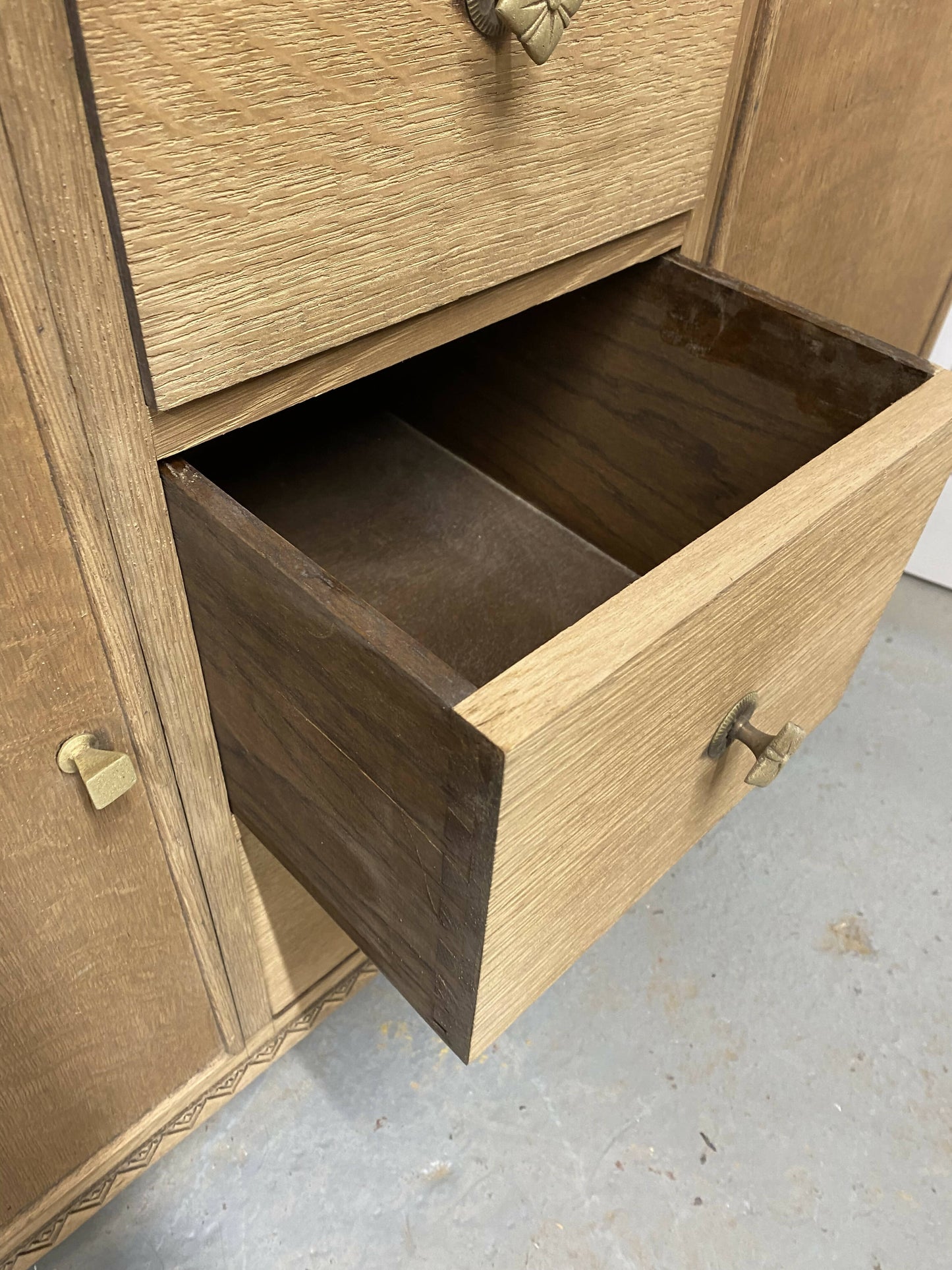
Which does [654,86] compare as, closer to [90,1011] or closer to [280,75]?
[280,75]

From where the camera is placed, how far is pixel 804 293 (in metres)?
0.72

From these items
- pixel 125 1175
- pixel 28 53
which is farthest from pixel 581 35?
pixel 125 1175

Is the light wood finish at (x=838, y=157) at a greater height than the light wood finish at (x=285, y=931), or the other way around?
the light wood finish at (x=838, y=157)

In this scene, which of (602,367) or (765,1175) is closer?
(602,367)

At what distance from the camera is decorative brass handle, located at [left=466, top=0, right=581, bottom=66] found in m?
0.33

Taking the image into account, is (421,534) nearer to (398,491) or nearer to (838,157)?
(398,491)

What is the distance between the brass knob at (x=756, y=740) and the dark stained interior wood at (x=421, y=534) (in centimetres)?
18

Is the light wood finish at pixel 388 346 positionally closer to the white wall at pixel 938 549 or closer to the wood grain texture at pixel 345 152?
the wood grain texture at pixel 345 152

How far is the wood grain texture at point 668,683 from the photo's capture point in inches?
11.9

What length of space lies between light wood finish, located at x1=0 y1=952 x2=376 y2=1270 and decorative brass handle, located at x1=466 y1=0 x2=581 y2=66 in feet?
2.21

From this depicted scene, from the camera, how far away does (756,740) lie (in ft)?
1.37

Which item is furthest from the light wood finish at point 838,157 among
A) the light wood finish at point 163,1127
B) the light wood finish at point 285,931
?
the light wood finish at point 163,1127

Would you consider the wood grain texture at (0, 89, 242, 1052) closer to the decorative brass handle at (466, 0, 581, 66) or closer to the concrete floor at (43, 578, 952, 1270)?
the decorative brass handle at (466, 0, 581, 66)

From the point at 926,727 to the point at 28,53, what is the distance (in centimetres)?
108
